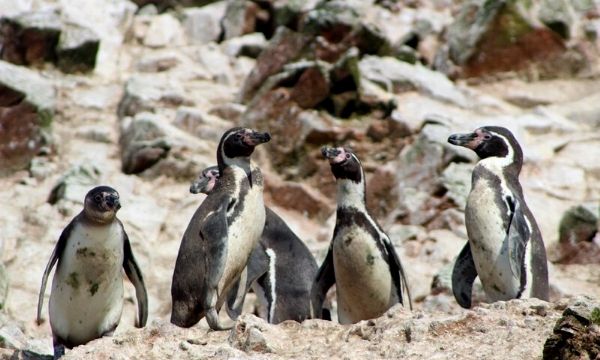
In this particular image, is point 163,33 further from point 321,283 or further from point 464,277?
point 464,277

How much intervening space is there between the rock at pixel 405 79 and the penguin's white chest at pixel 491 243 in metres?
5.80

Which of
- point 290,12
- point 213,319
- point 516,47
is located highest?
point 213,319

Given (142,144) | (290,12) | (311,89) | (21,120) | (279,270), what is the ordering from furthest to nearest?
(290,12) < (311,89) < (21,120) < (142,144) < (279,270)

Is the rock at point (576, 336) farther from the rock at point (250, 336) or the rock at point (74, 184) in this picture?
the rock at point (74, 184)

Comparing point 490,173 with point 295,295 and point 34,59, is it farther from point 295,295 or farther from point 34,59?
point 34,59

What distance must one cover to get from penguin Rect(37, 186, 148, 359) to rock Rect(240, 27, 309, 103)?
22.8ft

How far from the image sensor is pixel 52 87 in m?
12.5

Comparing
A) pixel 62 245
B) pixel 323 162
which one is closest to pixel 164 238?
pixel 323 162

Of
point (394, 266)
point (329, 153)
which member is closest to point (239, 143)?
point (329, 153)

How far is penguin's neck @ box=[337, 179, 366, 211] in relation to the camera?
7176 mm

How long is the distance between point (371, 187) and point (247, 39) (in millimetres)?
4493

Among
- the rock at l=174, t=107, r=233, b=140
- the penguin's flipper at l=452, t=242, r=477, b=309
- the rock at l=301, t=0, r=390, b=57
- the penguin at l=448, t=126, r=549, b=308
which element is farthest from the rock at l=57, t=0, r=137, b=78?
the penguin at l=448, t=126, r=549, b=308

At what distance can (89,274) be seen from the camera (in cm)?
615

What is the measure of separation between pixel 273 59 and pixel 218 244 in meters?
7.14
